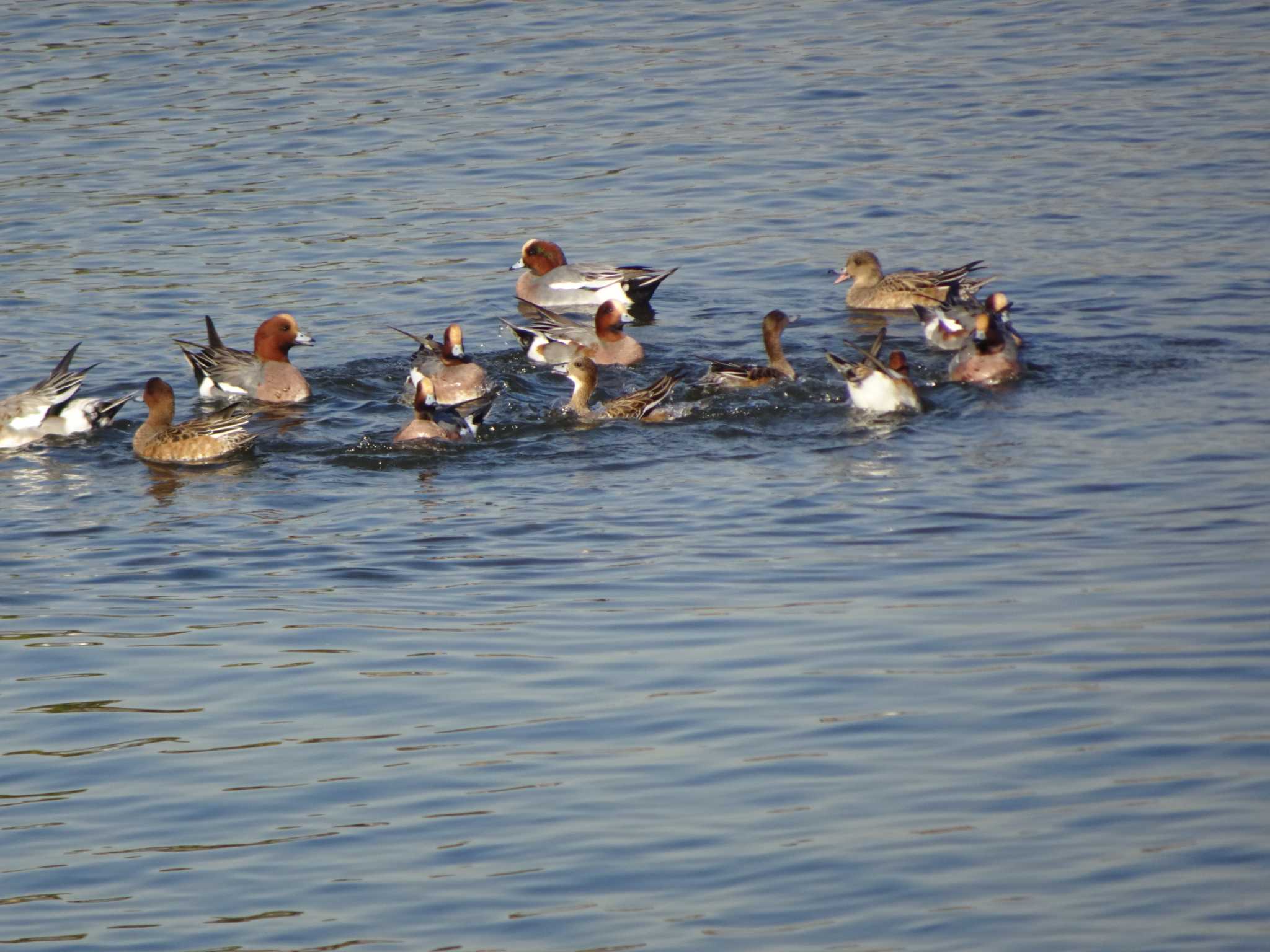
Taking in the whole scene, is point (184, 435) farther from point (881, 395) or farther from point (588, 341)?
point (881, 395)

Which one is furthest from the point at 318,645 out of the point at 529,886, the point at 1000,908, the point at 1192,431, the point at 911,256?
the point at 911,256

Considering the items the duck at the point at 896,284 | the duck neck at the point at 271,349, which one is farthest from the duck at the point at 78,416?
the duck at the point at 896,284

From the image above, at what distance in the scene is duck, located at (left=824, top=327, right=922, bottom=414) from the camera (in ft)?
42.4

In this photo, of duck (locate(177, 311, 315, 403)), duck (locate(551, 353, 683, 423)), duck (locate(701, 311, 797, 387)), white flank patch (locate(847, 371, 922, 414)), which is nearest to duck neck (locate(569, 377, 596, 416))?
duck (locate(551, 353, 683, 423))

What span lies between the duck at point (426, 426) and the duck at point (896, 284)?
4985 millimetres

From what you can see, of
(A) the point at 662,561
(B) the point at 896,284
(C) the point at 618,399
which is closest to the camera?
(A) the point at 662,561

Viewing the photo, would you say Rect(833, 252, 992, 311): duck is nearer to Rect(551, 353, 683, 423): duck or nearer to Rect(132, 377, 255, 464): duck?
Rect(551, 353, 683, 423): duck

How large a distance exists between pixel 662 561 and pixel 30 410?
237 inches

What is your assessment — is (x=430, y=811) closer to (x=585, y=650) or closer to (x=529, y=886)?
(x=529, y=886)

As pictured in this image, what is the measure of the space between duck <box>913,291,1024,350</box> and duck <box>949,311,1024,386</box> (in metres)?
0.22

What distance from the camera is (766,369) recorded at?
13875mm

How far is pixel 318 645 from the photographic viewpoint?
8.69m

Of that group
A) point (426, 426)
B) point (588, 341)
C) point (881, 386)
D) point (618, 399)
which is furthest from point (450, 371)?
point (881, 386)

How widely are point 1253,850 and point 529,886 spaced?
97.8 inches
